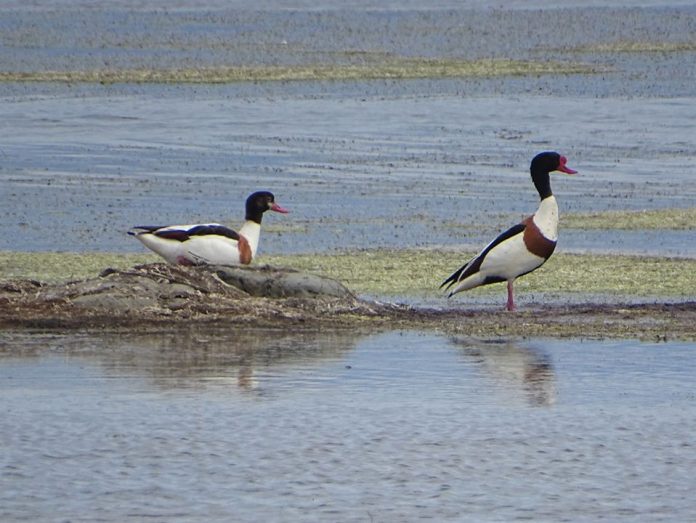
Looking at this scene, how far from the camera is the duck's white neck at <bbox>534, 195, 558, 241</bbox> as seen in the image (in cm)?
1662

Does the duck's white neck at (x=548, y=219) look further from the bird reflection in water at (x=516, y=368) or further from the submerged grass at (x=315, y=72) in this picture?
the submerged grass at (x=315, y=72)

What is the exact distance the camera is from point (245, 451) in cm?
1054

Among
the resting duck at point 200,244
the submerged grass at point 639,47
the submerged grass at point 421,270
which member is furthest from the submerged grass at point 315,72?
the resting duck at point 200,244

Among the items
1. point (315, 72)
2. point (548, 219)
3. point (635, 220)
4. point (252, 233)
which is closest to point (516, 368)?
point (548, 219)

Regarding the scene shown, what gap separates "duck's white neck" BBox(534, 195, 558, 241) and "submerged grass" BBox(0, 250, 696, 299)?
827 mm

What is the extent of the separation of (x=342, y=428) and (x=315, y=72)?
32.9 metres

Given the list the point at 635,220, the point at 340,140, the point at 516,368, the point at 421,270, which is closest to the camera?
the point at 516,368

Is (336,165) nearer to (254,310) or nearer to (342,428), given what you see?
(254,310)

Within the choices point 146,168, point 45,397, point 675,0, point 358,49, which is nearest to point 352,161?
point 146,168

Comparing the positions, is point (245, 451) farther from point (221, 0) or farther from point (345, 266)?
point (221, 0)

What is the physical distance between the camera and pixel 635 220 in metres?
22.5

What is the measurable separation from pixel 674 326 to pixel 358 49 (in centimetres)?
3606

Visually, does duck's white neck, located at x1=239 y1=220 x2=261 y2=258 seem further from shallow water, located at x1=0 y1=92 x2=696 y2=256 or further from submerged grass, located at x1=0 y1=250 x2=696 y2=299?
shallow water, located at x1=0 y1=92 x2=696 y2=256

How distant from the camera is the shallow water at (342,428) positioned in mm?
9422
